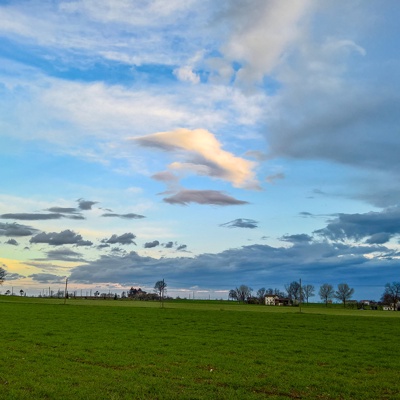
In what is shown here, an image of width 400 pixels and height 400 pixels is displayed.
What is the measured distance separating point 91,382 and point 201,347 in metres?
14.5

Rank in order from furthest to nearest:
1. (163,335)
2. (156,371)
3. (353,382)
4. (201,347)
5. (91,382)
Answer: (163,335) → (201,347) → (156,371) → (353,382) → (91,382)

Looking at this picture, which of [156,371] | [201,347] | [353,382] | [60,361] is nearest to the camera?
[353,382]

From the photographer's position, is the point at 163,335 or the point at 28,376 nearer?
the point at 28,376

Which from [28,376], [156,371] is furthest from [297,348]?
[28,376]

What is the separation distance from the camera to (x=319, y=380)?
20.7 meters

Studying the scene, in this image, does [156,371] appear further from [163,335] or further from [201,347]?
[163,335]

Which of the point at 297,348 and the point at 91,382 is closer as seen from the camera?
the point at 91,382

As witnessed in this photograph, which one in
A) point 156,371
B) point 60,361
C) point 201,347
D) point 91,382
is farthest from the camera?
point 201,347

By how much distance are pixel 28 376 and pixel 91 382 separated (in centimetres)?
326

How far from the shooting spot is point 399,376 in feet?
Answer: 73.8

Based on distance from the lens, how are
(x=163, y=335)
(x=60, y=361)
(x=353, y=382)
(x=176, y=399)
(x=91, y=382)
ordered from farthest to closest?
(x=163, y=335) < (x=60, y=361) < (x=353, y=382) < (x=91, y=382) < (x=176, y=399)

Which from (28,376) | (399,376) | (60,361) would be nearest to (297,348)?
(399,376)

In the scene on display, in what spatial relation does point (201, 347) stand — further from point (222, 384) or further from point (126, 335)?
point (222, 384)

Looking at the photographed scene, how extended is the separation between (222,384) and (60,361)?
10.1 m
